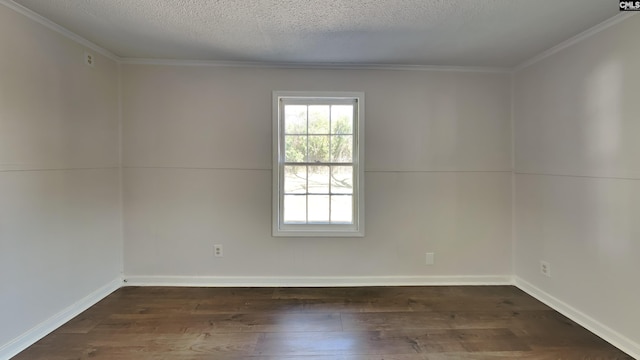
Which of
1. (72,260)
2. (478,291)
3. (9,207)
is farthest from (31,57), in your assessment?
(478,291)

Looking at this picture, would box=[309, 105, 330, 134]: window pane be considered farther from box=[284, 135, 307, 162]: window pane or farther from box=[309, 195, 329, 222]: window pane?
box=[309, 195, 329, 222]: window pane

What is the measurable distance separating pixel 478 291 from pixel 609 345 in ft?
3.37

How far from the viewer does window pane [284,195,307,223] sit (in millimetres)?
3271

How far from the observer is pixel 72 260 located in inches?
101

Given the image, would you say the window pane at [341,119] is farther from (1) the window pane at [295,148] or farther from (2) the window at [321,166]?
(1) the window pane at [295,148]

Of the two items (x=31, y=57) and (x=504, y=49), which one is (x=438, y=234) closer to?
(x=504, y=49)

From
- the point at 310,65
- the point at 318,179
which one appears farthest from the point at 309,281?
the point at 310,65

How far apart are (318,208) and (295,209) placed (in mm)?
250

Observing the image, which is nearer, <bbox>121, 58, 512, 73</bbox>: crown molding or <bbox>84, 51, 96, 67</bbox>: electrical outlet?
<bbox>84, 51, 96, 67</bbox>: electrical outlet

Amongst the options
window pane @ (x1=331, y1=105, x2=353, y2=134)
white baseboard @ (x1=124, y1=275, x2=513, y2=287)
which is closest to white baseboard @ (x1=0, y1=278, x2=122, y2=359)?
white baseboard @ (x1=124, y1=275, x2=513, y2=287)

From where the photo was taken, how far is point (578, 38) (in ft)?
8.10

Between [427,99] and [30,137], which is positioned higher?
[427,99]

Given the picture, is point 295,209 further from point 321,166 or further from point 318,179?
point 321,166

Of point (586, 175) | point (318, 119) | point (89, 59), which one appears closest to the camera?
point (586, 175)
